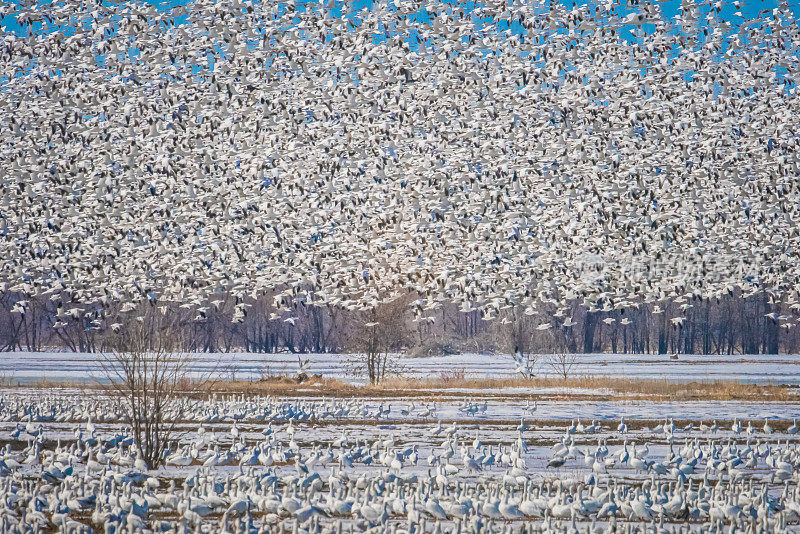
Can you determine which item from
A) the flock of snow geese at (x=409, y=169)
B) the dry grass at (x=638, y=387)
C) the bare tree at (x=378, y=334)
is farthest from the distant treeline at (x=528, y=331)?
the dry grass at (x=638, y=387)

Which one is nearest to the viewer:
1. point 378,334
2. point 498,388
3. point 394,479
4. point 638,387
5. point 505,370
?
point 394,479

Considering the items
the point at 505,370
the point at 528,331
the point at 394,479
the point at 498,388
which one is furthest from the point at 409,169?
the point at 394,479

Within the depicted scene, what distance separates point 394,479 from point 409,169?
1516 inches

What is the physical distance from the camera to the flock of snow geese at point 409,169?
4081cm

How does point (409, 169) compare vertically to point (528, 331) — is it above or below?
above

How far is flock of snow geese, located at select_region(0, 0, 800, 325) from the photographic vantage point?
40.8 meters

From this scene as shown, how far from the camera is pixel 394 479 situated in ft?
47.1

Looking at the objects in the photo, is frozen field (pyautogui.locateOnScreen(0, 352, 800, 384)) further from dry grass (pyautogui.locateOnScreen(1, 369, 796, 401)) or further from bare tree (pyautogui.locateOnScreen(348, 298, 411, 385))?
dry grass (pyautogui.locateOnScreen(1, 369, 796, 401))

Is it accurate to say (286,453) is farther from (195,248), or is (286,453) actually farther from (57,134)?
(57,134)

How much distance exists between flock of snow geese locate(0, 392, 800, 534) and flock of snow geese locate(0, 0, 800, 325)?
15095 millimetres

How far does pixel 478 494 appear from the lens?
13.0 meters

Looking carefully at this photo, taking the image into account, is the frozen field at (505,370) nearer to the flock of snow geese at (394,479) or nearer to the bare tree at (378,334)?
the bare tree at (378,334)

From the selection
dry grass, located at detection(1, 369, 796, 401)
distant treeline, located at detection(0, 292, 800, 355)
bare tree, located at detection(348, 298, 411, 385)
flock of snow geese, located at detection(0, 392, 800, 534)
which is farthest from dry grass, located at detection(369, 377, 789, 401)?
distant treeline, located at detection(0, 292, 800, 355)

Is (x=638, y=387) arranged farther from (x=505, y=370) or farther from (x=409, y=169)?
(x=409, y=169)
